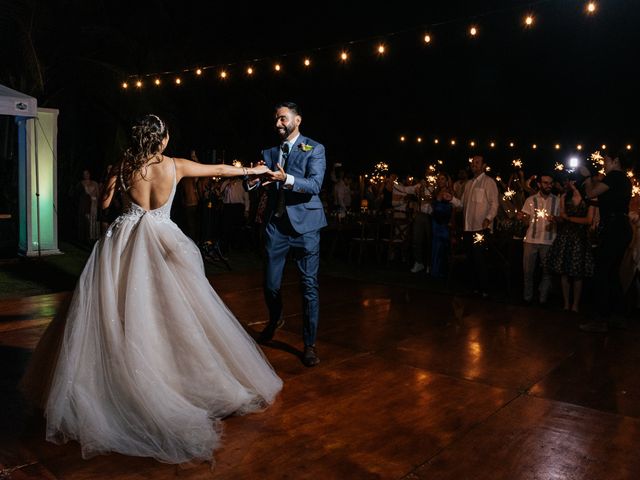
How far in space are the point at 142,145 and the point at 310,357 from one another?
2.08 metres

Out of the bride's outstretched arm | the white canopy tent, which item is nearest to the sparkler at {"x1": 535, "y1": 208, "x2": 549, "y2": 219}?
the bride's outstretched arm

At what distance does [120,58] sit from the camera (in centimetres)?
1741

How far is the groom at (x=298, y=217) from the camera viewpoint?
4.52 meters

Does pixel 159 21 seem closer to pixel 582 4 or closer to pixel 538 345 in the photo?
pixel 582 4

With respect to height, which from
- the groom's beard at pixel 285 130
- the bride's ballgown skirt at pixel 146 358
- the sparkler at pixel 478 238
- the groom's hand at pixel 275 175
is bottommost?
the bride's ballgown skirt at pixel 146 358

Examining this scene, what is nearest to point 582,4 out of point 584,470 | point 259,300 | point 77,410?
point 259,300

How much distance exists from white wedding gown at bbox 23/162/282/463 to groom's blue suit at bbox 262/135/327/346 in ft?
3.14

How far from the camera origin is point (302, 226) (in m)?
4.53

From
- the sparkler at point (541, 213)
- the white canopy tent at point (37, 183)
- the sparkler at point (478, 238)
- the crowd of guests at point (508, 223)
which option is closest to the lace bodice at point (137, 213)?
the crowd of guests at point (508, 223)

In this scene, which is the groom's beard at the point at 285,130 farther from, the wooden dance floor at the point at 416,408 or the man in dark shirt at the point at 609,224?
the man in dark shirt at the point at 609,224

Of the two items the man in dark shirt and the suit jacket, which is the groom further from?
the man in dark shirt

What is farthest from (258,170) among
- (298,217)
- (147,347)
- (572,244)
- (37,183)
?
(37,183)

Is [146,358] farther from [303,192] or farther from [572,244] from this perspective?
[572,244]

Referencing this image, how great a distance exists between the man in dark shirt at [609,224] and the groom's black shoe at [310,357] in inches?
119
